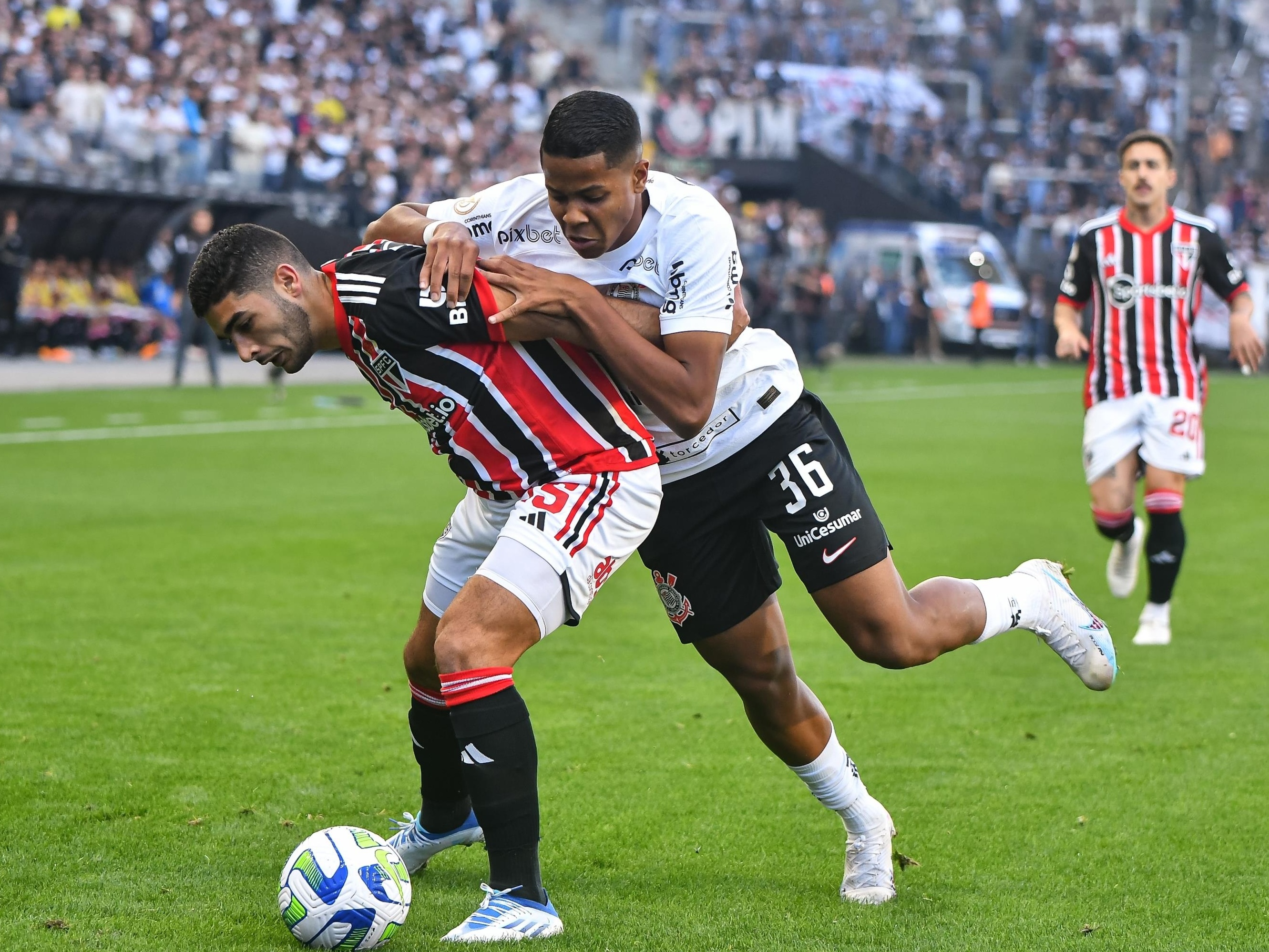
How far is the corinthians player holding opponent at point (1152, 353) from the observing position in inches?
324

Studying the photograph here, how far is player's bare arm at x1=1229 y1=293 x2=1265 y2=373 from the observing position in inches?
321

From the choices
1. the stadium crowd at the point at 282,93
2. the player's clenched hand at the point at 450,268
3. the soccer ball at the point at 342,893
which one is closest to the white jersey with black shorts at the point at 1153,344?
the player's clenched hand at the point at 450,268

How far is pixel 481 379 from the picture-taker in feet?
13.4

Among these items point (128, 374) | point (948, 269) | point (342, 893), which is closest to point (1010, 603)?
point (342, 893)

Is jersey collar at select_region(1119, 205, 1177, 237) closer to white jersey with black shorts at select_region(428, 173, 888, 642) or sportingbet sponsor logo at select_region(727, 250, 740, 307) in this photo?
white jersey with black shorts at select_region(428, 173, 888, 642)

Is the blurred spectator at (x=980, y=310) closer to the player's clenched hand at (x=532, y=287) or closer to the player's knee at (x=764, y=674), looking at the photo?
the player's knee at (x=764, y=674)

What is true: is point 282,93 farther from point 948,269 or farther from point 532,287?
point 532,287

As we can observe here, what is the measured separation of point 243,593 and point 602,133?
5.40 metres

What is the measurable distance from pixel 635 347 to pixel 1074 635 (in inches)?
72.4

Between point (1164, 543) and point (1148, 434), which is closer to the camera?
point (1164, 543)

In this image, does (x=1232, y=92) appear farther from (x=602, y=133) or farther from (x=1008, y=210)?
(x=602, y=133)

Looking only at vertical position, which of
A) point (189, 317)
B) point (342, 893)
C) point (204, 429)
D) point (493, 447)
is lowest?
point (204, 429)

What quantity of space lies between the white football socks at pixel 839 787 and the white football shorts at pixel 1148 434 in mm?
4052

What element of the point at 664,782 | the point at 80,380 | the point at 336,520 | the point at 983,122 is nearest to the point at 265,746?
the point at 664,782
